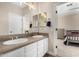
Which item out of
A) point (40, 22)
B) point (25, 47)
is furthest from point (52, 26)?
point (25, 47)

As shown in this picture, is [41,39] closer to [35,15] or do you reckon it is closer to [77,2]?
[35,15]

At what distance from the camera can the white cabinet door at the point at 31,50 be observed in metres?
1.66

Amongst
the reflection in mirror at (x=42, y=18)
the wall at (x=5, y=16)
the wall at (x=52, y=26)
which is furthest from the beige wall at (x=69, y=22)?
the wall at (x=5, y=16)

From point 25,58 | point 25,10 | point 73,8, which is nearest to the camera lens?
point 25,58

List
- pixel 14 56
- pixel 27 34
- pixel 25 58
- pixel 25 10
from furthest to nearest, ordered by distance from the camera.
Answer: pixel 27 34 → pixel 25 10 → pixel 25 58 → pixel 14 56

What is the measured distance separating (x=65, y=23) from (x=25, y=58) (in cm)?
90

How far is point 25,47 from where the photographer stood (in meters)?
1.61

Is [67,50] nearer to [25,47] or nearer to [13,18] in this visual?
[25,47]

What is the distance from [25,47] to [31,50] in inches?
7.9

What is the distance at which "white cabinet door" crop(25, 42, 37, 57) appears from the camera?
1659 mm

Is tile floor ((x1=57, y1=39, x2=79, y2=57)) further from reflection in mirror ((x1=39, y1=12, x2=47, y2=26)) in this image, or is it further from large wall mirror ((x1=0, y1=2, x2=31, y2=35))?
large wall mirror ((x1=0, y1=2, x2=31, y2=35))

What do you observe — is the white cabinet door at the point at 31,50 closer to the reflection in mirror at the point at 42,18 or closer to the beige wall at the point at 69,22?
the reflection in mirror at the point at 42,18

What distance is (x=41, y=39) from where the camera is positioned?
6.58 ft

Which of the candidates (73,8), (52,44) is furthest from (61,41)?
(73,8)
